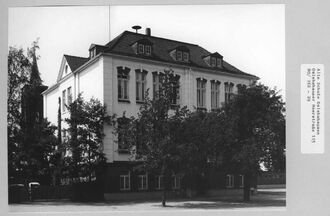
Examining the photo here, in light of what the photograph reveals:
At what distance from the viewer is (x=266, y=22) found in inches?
475

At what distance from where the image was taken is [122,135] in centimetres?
1260

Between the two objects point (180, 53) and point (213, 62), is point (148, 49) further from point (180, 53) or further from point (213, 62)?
point (213, 62)

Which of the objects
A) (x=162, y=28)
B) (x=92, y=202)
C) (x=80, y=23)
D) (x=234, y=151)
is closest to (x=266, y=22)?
(x=162, y=28)

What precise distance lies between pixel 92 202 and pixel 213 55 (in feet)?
16.4

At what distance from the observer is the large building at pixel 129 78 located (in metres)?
12.5

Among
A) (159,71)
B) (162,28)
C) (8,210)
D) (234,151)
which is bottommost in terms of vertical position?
(8,210)

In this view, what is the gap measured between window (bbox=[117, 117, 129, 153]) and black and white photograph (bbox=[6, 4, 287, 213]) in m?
0.03

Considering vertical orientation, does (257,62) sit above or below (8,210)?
above

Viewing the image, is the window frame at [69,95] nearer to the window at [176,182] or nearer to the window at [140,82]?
the window at [140,82]

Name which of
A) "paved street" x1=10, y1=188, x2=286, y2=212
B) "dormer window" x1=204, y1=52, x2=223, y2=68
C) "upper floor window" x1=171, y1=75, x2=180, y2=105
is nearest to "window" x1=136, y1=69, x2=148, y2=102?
"upper floor window" x1=171, y1=75, x2=180, y2=105

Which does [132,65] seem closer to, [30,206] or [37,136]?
[37,136]

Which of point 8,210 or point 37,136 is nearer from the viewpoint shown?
point 8,210

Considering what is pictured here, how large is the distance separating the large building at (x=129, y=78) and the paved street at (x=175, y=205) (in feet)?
2.00

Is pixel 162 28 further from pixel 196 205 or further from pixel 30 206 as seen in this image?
pixel 30 206
